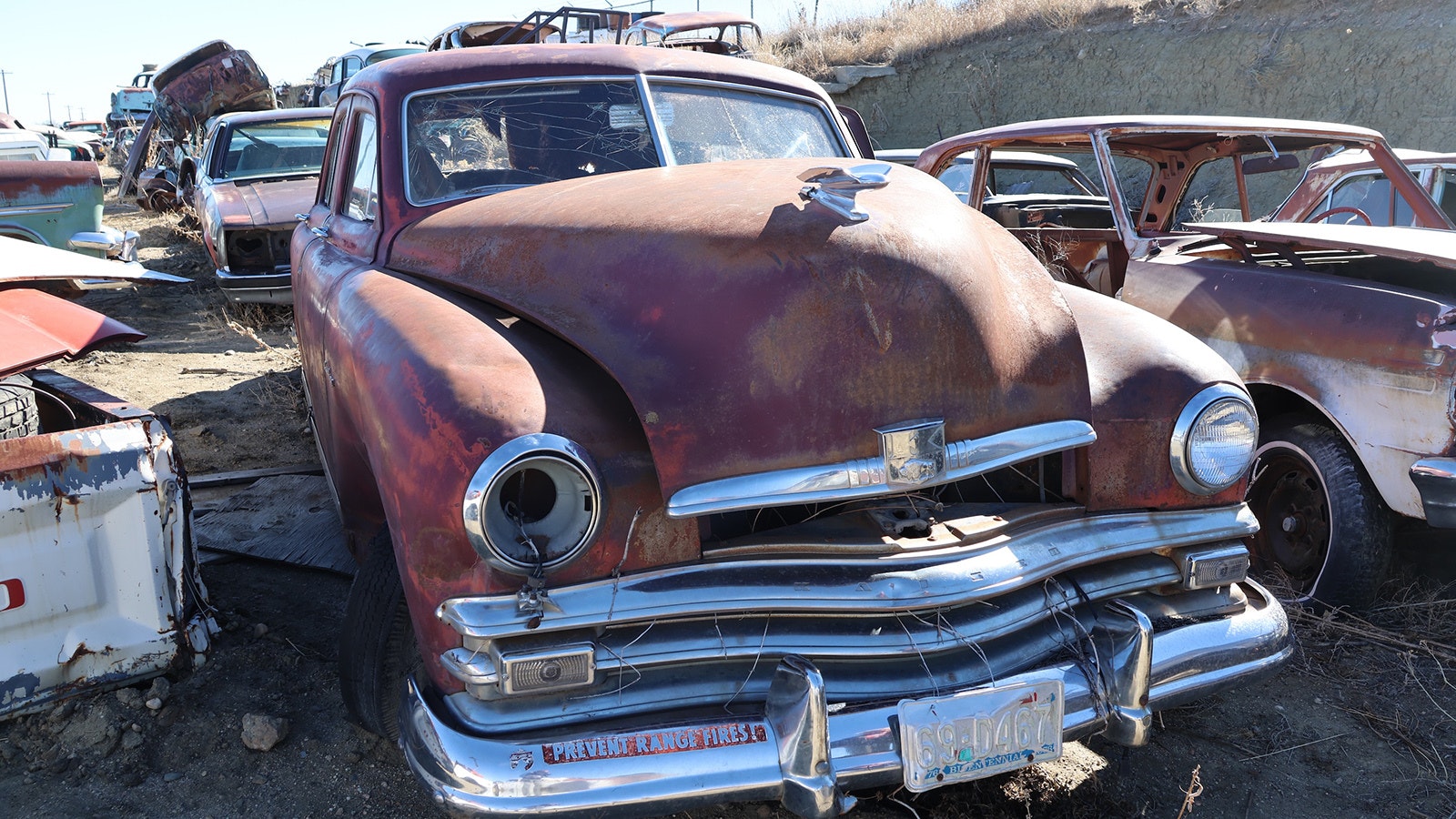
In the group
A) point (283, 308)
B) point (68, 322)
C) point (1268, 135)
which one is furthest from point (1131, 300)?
point (283, 308)

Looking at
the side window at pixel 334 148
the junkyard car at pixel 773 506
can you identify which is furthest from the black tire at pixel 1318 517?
the side window at pixel 334 148

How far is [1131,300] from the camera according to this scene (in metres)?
4.07

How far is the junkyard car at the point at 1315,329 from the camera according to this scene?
302cm

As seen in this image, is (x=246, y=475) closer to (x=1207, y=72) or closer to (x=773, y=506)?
(x=773, y=506)

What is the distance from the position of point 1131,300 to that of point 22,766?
385 cm

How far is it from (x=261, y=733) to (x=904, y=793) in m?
1.57

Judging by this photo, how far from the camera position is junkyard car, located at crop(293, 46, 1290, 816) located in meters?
1.82

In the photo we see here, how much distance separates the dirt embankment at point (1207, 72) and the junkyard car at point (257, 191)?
9371 mm

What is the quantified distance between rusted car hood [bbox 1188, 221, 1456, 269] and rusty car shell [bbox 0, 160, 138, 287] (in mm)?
5992

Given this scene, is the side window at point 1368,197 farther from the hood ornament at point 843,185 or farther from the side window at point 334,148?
the side window at point 334,148

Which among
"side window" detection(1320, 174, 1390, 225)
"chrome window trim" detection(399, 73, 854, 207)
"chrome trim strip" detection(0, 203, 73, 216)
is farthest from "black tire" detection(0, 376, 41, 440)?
"side window" detection(1320, 174, 1390, 225)

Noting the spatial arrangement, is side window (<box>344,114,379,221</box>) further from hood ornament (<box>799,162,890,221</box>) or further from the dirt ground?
hood ornament (<box>799,162,890,221</box>)

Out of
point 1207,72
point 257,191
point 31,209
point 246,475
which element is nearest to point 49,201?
point 31,209

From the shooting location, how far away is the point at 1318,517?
136 inches
